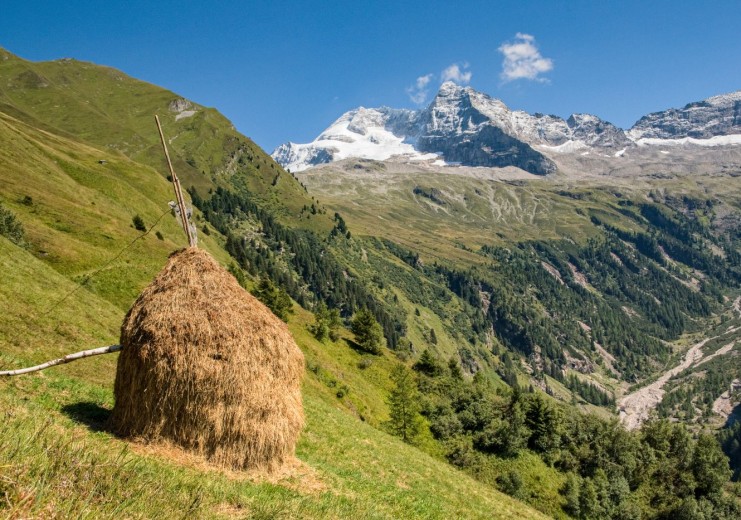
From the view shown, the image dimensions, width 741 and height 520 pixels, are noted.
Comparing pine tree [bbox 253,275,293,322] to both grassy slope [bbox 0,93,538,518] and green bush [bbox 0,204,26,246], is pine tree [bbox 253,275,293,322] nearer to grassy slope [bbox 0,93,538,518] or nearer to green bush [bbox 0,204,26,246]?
grassy slope [bbox 0,93,538,518]

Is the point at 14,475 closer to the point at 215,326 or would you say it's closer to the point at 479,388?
the point at 215,326

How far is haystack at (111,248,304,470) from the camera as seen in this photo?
15492 millimetres

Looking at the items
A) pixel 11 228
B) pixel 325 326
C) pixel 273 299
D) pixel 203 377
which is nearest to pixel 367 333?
pixel 325 326

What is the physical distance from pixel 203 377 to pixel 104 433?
3.70m

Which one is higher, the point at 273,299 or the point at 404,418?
the point at 273,299

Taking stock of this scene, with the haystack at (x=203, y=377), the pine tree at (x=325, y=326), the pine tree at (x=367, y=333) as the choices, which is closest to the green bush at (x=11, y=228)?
the haystack at (x=203, y=377)

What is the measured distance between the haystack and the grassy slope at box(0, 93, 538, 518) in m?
1.13

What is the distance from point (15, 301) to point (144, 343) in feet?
65.3

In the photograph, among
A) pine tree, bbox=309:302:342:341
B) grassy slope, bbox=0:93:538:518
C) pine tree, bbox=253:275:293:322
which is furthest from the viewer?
pine tree, bbox=309:302:342:341

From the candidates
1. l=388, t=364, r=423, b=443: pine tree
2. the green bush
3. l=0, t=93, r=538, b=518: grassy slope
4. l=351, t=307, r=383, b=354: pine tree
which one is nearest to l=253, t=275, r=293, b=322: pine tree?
l=0, t=93, r=538, b=518: grassy slope

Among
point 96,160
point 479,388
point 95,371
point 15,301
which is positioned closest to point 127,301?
point 15,301

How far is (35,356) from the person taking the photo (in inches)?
946

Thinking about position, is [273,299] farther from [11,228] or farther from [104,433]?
[104,433]

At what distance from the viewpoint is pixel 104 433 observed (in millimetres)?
14977
